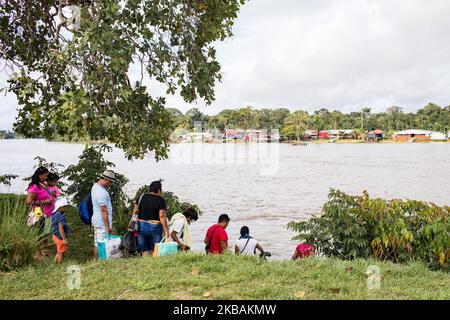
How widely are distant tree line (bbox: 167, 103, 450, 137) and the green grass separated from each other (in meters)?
111

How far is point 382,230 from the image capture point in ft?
24.8

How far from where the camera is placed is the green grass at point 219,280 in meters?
4.92

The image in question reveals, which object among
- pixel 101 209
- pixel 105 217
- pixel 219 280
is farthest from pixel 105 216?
pixel 219 280

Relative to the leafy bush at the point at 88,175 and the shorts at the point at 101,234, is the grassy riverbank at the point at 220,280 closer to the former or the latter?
the shorts at the point at 101,234

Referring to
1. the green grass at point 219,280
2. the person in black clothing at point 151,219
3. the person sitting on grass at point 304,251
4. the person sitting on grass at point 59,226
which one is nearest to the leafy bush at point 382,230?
the person sitting on grass at point 304,251

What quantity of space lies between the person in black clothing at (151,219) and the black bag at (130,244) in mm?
83

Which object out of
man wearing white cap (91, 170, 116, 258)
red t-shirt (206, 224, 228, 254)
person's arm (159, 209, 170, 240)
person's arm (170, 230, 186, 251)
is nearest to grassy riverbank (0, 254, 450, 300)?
person's arm (159, 209, 170, 240)

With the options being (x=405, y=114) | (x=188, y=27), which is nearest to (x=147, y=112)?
(x=188, y=27)

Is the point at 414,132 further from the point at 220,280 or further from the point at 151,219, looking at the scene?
the point at 220,280

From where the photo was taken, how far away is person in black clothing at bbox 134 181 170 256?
7.45 m

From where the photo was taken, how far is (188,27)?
32.1ft

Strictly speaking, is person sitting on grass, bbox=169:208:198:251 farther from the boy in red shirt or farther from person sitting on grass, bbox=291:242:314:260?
person sitting on grass, bbox=291:242:314:260

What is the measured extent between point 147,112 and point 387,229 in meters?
4.80

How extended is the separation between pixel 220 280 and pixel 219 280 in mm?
11
